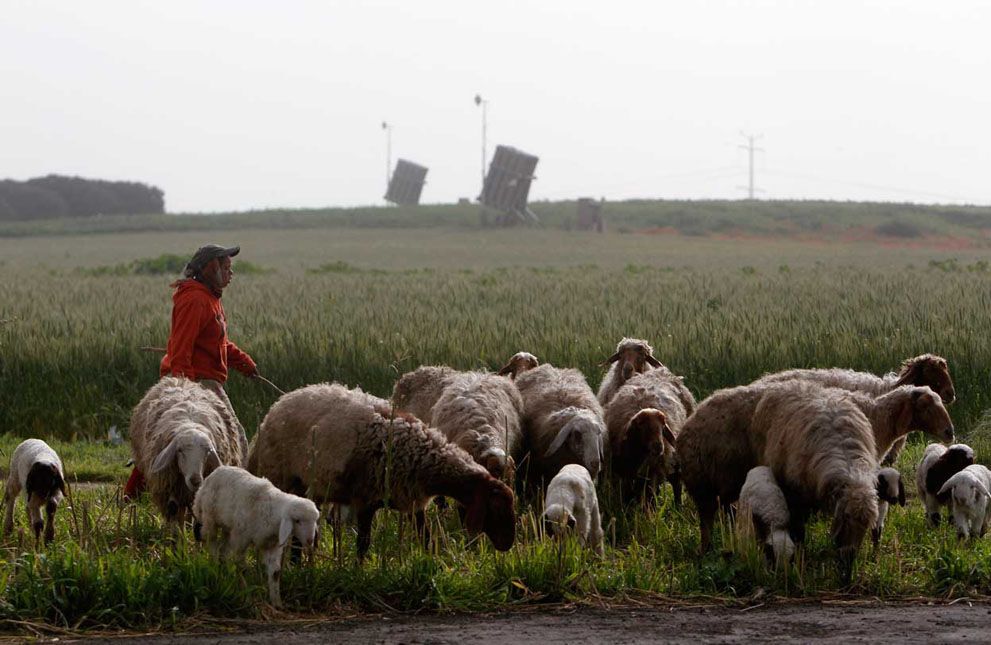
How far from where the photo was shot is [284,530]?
796 cm

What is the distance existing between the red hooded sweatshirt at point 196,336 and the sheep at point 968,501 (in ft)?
19.2

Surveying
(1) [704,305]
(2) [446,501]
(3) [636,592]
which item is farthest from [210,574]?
(1) [704,305]

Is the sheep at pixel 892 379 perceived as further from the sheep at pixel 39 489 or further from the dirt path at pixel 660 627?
the sheep at pixel 39 489

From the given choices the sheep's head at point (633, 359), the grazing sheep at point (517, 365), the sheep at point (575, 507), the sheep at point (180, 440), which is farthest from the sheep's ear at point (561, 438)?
the grazing sheep at point (517, 365)

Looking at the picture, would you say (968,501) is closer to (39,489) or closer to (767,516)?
(767,516)

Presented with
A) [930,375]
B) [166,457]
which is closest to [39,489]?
[166,457]

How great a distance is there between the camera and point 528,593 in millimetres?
8156

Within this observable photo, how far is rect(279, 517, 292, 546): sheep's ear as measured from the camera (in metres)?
7.95

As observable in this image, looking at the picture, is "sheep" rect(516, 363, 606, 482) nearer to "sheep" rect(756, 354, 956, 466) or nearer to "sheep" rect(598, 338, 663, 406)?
"sheep" rect(598, 338, 663, 406)

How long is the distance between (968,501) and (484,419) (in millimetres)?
3611

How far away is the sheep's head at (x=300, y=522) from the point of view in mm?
7973

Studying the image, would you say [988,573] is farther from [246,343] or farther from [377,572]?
[246,343]

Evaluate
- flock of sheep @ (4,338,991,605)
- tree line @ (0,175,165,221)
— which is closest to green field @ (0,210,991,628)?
flock of sheep @ (4,338,991,605)

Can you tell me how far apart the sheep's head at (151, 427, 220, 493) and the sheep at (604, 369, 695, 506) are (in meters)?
3.40
